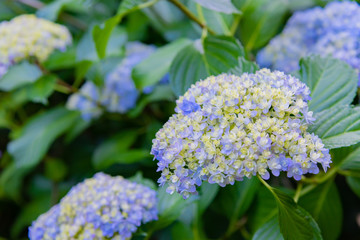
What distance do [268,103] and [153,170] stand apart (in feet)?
3.61

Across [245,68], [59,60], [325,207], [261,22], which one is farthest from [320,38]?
[59,60]

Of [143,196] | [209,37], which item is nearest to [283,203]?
[143,196]

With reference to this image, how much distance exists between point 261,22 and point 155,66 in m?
0.50

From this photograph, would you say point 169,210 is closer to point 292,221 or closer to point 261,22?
point 292,221

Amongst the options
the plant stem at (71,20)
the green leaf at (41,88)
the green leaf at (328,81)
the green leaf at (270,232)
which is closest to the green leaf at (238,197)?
the green leaf at (270,232)

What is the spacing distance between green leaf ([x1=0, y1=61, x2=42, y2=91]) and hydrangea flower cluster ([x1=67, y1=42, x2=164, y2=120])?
0.84 ft

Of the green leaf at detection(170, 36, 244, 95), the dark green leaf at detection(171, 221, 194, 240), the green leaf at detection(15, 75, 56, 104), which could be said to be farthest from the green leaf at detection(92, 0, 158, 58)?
the dark green leaf at detection(171, 221, 194, 240)

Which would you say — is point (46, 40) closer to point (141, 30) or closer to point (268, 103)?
point (141, 30)

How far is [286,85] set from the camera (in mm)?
931

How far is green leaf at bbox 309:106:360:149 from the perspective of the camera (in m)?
0.95

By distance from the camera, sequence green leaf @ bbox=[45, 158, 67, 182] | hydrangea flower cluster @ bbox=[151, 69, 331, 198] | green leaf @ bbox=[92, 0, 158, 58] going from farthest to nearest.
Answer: green leaf @ bbox=[45, 158, 67, 182], green leaf @ bbox=[92, 0, 158, 58], hydrangea flower cluster @ bbox=[151, 69, 331, 198]

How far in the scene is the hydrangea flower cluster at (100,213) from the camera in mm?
1130

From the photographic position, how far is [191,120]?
0.91 metres

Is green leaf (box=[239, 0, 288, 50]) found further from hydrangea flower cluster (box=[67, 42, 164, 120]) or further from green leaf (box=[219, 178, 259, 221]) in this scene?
green leaf (box=[219, 178, 259, 221])
